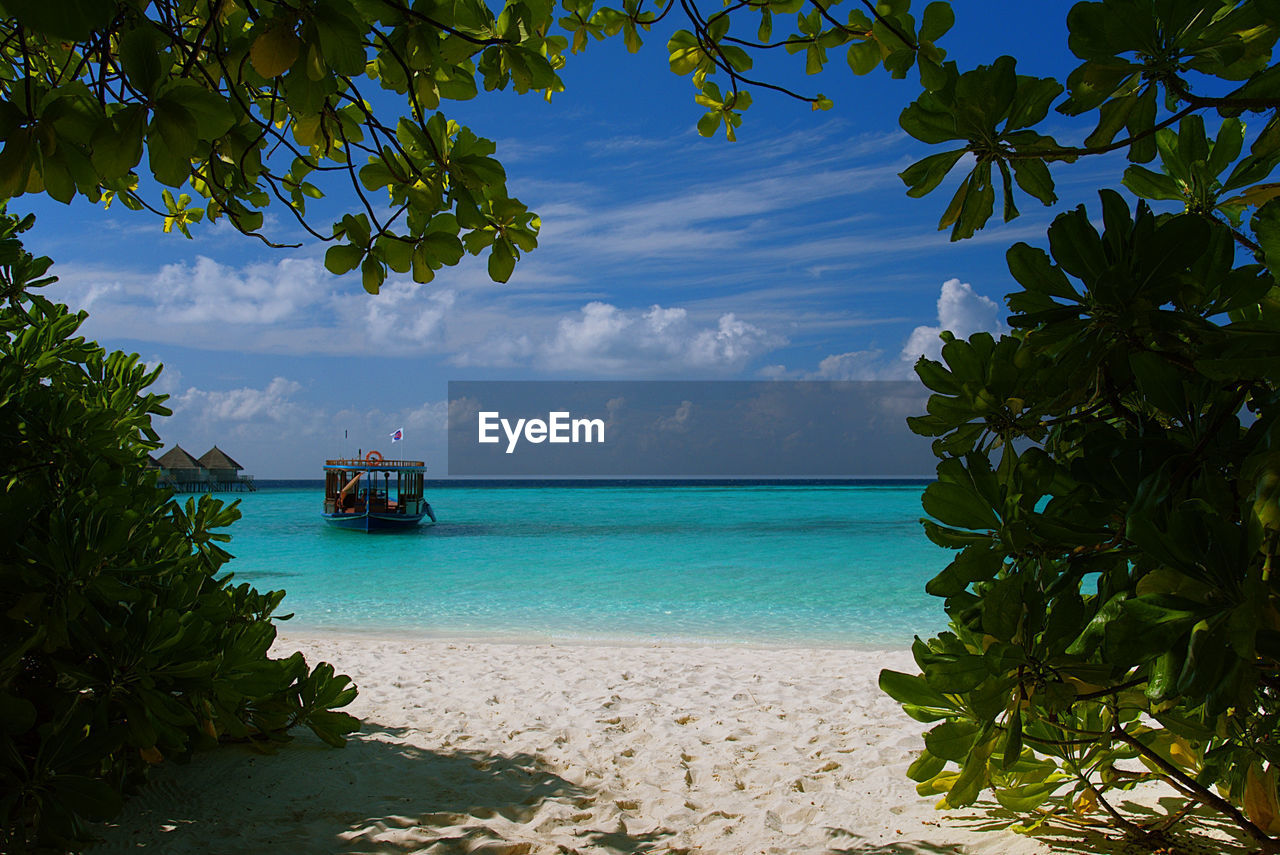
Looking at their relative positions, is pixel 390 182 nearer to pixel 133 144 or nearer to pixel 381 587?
pixel 133 144

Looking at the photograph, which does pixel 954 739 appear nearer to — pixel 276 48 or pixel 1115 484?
pixel 1115 484

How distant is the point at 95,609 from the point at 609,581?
10581 mm

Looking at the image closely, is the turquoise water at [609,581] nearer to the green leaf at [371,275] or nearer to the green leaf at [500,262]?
the green leaf at [500,262]

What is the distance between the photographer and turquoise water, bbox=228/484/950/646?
841 centimetres

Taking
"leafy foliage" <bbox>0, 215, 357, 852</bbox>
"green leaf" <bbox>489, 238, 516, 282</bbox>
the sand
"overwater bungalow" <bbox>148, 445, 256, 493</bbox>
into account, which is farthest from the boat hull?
"green leaf" <bbox>489, 238, 516, 282</bbox>

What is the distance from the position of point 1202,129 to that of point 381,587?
1196 cm

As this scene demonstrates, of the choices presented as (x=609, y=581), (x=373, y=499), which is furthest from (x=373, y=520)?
(x=609, y=581)

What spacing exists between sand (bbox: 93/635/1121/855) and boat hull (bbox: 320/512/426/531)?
17991 mm

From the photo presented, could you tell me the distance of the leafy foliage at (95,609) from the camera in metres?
1.63

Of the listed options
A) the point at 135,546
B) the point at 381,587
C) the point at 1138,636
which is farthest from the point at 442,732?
the point at 381,587

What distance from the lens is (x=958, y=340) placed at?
42.8 inches

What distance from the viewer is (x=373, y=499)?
21750 mm

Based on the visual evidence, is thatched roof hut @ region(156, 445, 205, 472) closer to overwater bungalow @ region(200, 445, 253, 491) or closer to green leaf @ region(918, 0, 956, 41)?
overwater bungalow @ region(200, 445, 253, 491)

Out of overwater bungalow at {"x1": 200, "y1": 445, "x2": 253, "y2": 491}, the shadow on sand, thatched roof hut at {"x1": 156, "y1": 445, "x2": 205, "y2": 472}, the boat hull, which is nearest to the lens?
the shadow on sand
